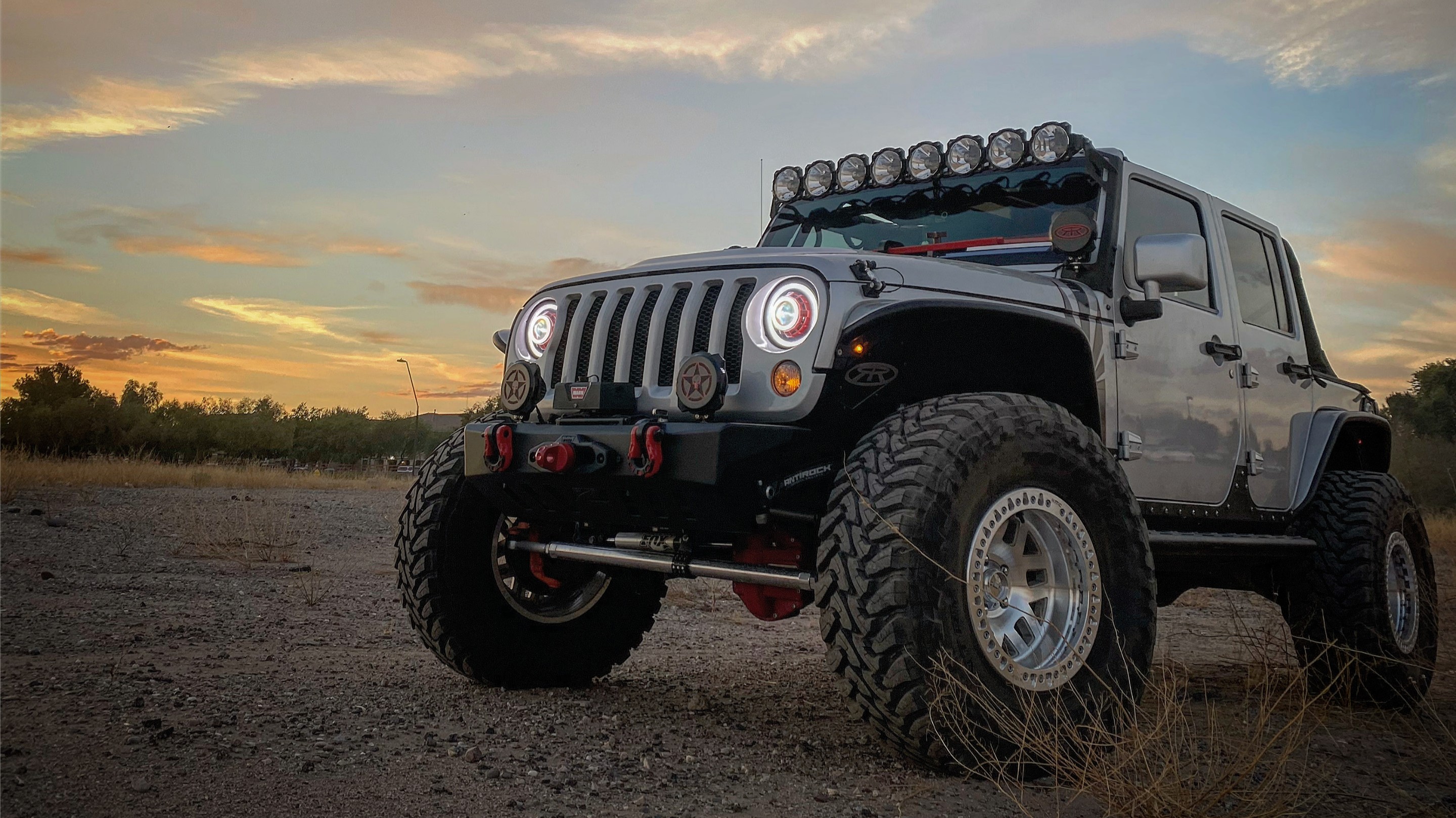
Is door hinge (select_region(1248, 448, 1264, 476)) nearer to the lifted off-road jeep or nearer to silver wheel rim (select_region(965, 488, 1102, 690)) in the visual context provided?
the lifted off-road jeep

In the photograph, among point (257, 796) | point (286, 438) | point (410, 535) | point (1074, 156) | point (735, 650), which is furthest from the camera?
point (286, 438)

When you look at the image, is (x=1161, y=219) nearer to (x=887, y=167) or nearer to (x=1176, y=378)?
(x=1176, y=378)

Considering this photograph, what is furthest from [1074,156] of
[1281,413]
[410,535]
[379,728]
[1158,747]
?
[379,728]

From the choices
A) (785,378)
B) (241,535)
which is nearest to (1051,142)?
(785,378)

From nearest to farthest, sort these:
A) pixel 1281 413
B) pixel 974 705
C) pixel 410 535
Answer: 1. pixel 974 705
2. pixel 410 535
3. pixel 1281 413

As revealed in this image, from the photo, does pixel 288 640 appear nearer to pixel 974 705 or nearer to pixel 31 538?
pixel 974 705

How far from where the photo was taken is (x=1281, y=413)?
5.89 m

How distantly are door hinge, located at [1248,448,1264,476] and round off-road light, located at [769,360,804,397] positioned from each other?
311 centimetres

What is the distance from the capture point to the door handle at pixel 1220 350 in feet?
17.4

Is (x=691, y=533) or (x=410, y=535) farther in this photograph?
(x=410, y=535)

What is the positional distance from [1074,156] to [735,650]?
344 centimetres

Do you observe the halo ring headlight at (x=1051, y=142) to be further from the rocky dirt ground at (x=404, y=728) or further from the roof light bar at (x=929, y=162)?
the rocky dirt ground at (x=404, y=728)

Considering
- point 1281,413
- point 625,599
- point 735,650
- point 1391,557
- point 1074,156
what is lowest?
point 735,650

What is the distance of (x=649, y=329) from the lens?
3.93 meters
